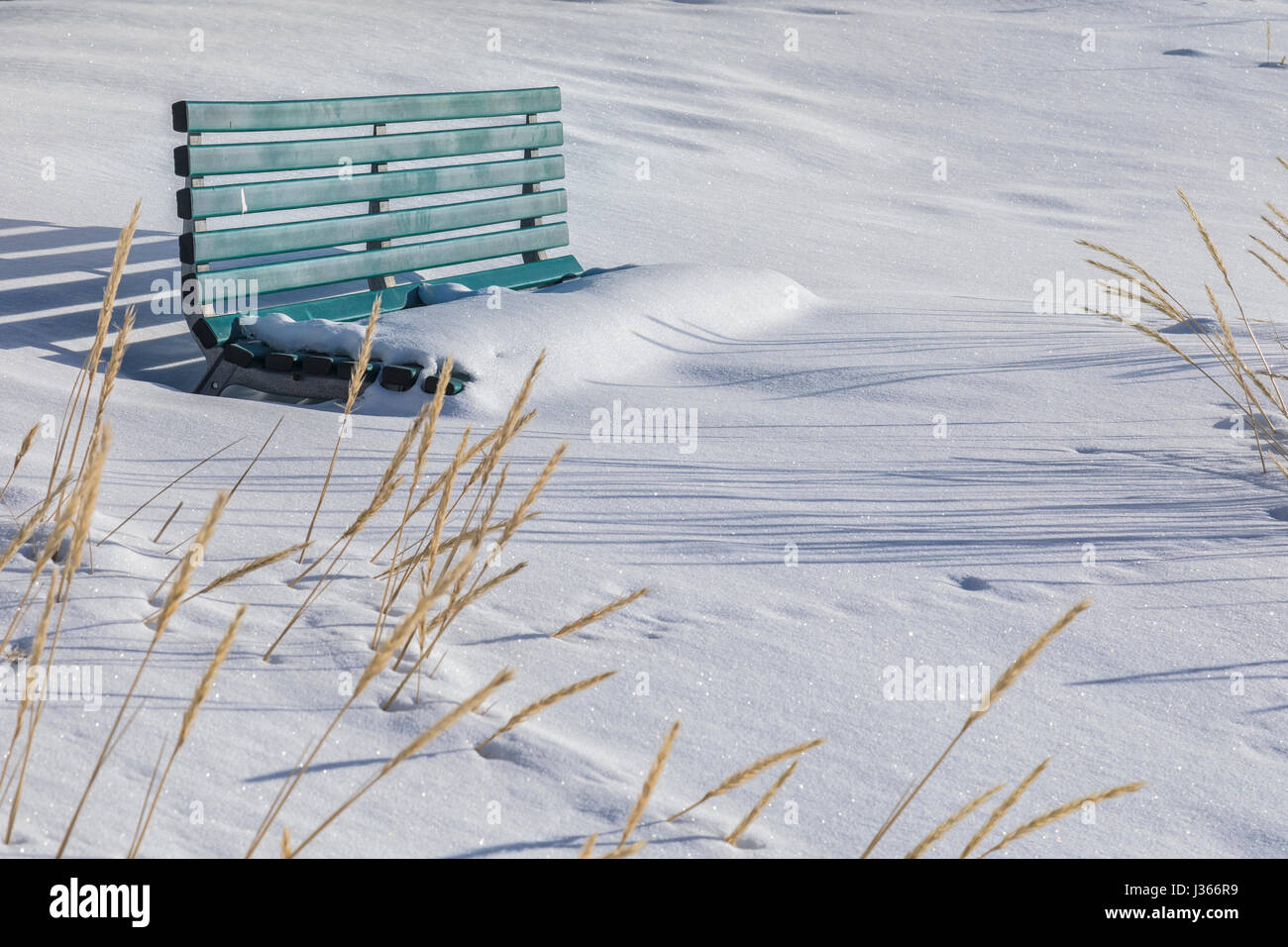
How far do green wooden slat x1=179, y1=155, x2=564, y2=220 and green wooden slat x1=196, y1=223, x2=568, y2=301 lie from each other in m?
0.20

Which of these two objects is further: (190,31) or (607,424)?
(190,31)

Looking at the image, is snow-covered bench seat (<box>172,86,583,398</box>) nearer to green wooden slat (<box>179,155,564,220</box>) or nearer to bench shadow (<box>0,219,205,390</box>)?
green wooden slat (<box>179,155,564,220</box>)

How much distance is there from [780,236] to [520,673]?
5.14 m

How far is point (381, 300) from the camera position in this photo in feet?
14.6

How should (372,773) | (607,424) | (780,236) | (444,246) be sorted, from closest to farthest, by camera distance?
1. (372,773)
2. (607,424)
3. (444,246)
4. (780,236)

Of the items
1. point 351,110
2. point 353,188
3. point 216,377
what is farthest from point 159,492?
point 351,110

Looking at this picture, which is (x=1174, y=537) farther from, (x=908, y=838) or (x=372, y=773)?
(x=372, y=773)

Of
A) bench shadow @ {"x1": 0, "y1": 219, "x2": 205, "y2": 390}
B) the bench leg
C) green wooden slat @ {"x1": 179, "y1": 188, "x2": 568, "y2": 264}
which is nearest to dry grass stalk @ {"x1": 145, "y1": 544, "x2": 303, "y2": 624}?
the bench leg

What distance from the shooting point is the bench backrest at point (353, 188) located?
12.5 feet

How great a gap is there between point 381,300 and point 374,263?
0.51ft

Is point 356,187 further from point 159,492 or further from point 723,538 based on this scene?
point 723,538

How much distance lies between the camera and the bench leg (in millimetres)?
3711

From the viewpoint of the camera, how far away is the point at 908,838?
5.14ft
